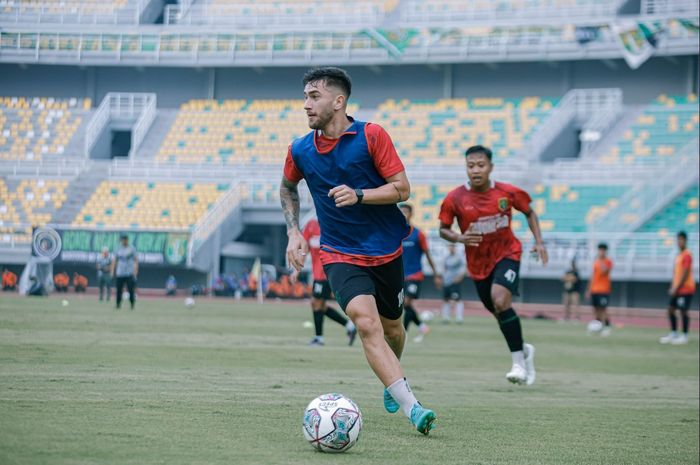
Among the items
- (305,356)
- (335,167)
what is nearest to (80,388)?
(335,167)

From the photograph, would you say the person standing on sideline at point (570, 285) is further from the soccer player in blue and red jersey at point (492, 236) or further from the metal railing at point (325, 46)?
the soccer player in blue and red jersey at point (492, 236)

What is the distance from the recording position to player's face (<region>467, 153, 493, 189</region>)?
11.6 meters

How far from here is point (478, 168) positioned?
11539 millimetres

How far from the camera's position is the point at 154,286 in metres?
43.5

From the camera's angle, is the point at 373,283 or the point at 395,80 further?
the point at 395,80

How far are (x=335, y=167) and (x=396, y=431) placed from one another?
77.3 inches

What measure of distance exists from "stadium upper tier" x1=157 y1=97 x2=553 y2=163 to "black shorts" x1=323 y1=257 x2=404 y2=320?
127ft

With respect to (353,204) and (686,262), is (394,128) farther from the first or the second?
(353,204)

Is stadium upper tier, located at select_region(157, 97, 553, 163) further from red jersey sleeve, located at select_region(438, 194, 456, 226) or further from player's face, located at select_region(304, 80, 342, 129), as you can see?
player's face, located at select_region(304, 80, 342, 129)

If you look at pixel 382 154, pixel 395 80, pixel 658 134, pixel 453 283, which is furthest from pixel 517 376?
pixel 395 80

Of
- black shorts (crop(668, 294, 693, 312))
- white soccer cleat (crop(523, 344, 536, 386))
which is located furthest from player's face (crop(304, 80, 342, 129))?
black shorts (crop(668, 294, 693, 312))

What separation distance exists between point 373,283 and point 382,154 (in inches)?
36.5

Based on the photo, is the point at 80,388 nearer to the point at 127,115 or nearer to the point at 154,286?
the point at 154,286

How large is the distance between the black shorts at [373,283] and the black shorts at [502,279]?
383 cm
